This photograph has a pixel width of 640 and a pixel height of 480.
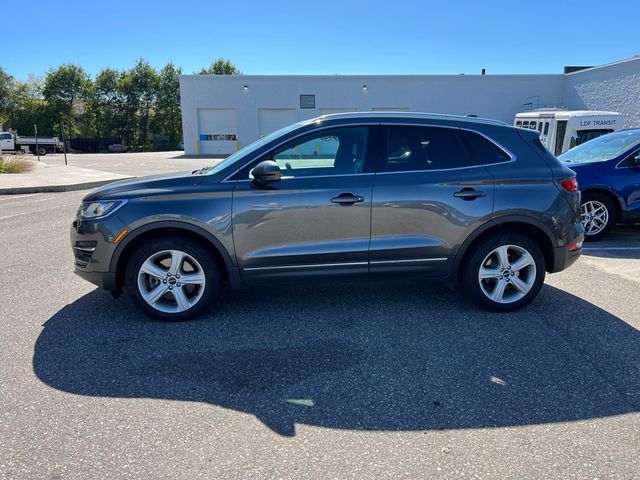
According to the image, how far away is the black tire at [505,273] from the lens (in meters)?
4.35

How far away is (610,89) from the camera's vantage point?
2339cm

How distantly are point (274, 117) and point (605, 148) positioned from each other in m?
29.4

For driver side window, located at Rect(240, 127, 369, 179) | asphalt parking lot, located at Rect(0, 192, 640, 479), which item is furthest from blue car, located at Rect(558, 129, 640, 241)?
driver side window, located at Rect(240, 127, 369, 179)

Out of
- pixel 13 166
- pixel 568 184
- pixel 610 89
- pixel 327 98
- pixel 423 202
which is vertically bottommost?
pixel 13 166

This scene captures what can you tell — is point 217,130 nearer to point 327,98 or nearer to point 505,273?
point 327,98

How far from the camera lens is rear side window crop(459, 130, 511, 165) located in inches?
170

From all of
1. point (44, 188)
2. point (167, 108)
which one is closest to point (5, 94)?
point (167, 108)

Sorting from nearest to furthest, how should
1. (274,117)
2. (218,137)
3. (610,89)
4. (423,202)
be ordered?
(423,202), (610,89), (274,117), (218,137)

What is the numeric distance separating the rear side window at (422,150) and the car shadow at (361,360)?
1.34 metres

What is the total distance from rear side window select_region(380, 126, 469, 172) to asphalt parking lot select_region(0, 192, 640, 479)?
1345mm

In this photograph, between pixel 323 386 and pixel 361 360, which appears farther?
pixel 361 360

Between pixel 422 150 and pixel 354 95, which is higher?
pixel 354 95

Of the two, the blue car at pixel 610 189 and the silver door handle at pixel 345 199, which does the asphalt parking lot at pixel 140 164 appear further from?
the silver door handle at pixel 345 199

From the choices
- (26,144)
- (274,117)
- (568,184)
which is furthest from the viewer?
(26,144)
